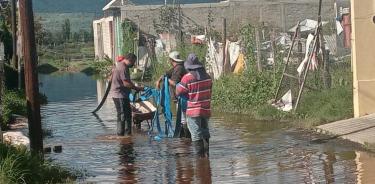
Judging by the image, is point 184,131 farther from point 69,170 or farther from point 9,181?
point 9,181

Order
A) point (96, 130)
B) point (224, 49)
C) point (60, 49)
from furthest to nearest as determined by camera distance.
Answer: point (60, 49), point (224, 49), point (96, 130)

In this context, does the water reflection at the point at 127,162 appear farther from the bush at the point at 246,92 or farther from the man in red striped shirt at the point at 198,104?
the bush at the point at 246,92

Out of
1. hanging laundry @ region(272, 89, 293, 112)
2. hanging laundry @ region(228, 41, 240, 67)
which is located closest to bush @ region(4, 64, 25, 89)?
hanging laundry @ region(228, 41, 240, 67)

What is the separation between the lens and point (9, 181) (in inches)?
381

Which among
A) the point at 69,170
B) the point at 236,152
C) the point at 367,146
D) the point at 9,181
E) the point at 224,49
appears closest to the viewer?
the point at 9,181

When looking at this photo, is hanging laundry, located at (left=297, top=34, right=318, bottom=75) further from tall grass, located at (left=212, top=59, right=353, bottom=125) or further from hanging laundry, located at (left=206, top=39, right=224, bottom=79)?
hanging laundry, located at (left=206, top=39, right=224, bottom=79)

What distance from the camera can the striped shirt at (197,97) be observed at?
43.8 feet

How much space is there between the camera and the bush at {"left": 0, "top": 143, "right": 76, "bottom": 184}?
10.0 metres

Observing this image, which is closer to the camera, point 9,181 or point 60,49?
point 9,181

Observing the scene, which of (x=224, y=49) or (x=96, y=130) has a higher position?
(x=224, y=49)

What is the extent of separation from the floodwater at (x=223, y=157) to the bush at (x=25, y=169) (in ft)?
1.42

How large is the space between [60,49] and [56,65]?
16537 mm

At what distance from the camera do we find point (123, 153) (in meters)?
14.6

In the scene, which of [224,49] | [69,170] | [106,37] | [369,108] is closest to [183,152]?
[69,170]
